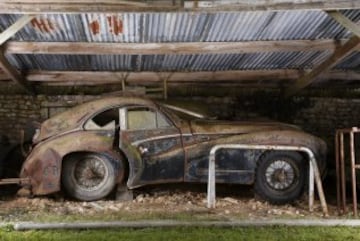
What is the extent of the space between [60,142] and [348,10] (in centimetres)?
472

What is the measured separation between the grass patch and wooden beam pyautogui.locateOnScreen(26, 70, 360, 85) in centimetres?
386

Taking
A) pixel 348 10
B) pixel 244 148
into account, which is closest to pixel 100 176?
pixel 244 148

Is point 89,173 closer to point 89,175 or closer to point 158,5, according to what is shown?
point 89,175

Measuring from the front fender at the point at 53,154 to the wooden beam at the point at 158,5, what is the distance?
2.32 metres

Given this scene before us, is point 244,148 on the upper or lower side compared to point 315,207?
upper

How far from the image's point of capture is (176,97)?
1036 centimetres

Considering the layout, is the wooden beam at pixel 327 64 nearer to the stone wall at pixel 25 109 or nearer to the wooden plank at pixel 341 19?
the wooden plank at pixel 341 19

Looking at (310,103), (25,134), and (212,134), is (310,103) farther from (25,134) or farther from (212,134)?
(25,134)

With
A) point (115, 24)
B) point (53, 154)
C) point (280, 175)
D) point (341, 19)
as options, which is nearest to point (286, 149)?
point (280, 175)

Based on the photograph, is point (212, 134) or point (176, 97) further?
point (176, 97)

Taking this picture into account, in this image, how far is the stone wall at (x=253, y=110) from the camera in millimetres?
10203

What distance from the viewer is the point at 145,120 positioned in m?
8.21

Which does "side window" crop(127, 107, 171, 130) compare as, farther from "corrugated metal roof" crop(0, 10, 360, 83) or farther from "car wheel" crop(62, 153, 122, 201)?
"corrugated metal roof" crop(0, 10, 360, 83)

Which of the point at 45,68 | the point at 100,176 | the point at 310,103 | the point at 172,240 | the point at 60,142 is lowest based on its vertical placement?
the point at 172,240
